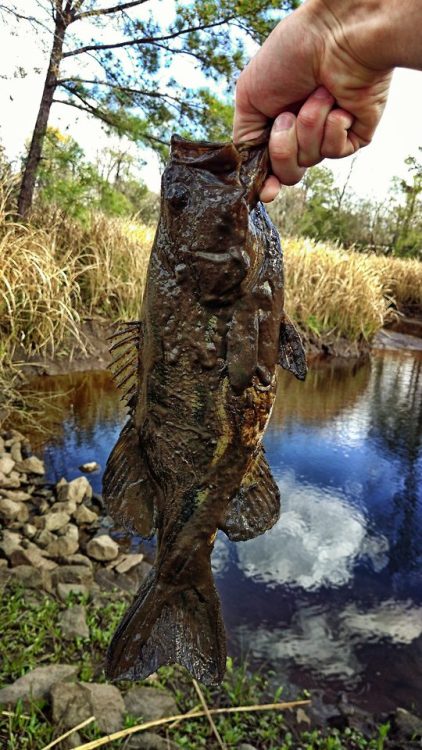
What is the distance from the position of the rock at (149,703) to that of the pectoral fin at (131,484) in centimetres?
167

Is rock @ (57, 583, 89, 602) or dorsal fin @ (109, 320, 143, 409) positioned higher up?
dorsal fin @ (109, 320, 143, 409)

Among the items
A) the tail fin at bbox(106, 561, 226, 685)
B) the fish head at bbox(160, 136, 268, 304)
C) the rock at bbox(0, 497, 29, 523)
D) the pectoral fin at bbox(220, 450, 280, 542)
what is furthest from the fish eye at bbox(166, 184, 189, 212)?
the rock at bbox(0, 497, 29, 523)

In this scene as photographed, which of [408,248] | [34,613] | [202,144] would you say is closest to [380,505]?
[34,613]

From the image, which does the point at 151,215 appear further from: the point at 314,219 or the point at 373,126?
the point at 373,126

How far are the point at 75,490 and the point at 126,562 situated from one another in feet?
3.53

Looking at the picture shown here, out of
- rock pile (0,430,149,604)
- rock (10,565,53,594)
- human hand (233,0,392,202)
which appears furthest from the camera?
rock pile (0,430,149,604)

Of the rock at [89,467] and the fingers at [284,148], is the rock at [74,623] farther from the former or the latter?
the fingers at [284,148]

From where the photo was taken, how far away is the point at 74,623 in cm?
343

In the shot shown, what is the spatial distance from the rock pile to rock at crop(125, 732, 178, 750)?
0.86m

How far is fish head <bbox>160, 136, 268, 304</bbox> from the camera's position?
1.53 metres

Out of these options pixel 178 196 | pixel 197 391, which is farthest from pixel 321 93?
pixel 197 391

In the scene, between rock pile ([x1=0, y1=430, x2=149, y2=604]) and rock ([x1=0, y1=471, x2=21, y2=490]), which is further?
rock ([x1=0, y1=471, x2=21, y2=490])

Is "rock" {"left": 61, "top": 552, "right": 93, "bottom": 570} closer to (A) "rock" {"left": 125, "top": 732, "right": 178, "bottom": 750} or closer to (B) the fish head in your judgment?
(A) "rock" {"left": 125, "top": 732, "right": 178, "bottom": 750}

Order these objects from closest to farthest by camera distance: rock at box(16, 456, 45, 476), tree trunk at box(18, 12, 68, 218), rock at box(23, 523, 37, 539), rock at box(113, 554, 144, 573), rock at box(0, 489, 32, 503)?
rock at box(113, 554, 144, 573), rock at box(23, 523, 37, 539), rock at box(0, 489, 32, 503), rock at box(16, 456, 45, 476), tree trunk at box(18, 12, 68, 218)
